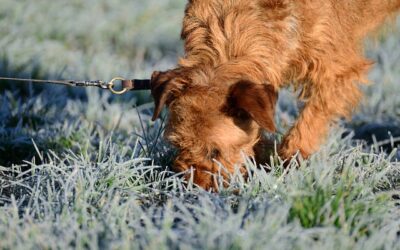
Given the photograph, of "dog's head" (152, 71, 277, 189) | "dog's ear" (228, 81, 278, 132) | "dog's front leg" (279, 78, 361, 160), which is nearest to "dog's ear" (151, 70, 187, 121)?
"dog's head" (152, 71, 277, 189)

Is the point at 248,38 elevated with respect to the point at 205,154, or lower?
elevated

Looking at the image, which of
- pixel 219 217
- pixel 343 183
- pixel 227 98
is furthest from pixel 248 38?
pixel 219 217

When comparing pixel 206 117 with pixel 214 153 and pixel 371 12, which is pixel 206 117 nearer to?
pixel 214 153

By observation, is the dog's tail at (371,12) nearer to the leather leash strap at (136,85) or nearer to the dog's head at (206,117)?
the dog's head at (206,117)

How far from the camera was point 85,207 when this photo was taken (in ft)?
11.0

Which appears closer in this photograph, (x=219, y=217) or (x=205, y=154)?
(x=219, y=217)

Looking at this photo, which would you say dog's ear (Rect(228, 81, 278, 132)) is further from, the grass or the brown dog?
the grass

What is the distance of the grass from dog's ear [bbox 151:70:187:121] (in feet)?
1.33

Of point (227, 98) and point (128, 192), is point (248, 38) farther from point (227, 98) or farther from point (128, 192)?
point (128, 192)

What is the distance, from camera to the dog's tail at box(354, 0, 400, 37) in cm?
486

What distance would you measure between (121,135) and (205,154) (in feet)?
5.86

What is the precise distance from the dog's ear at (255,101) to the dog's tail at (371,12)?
4.43 feet

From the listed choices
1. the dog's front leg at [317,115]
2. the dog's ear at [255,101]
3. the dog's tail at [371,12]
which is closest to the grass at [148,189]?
the dog's front leg at [317,115]

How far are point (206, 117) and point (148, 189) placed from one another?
61 cm
